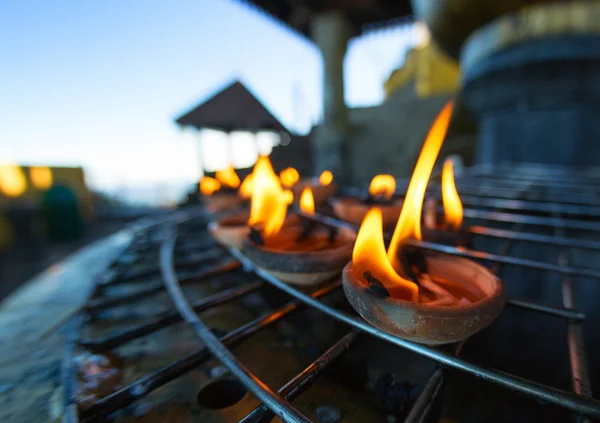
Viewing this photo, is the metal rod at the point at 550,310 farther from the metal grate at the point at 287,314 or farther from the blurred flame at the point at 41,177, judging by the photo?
the blurred flame at the point at 41,177

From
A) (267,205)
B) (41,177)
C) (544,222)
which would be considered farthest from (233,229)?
(41,177)

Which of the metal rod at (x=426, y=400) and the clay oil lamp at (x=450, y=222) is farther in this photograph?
the clay oil lamp at (x=450, y=222)

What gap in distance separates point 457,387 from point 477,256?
0.71m

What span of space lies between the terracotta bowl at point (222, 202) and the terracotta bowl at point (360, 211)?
53.7 inches

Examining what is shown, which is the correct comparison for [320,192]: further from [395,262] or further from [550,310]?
[550,310]

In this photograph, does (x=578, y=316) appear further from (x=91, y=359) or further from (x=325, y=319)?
(x=91, y=359)

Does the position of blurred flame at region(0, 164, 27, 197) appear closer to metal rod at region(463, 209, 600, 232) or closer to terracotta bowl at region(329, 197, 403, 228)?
terracotta bowl at region(329, 197, 403, 228)

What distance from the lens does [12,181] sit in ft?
35.0

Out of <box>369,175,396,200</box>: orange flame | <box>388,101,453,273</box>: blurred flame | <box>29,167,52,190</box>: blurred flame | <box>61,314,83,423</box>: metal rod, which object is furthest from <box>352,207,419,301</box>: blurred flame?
<box>29,167,52,190</box>: blurred flame

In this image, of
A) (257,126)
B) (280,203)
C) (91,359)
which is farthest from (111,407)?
(257,126)

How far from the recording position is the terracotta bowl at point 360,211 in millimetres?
1987

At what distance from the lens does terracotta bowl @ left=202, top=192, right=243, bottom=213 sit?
3.14 m

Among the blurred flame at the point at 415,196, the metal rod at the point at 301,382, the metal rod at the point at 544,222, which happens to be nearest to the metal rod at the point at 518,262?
the blurred flame at the point at 415,196

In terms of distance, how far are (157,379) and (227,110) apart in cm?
1209
